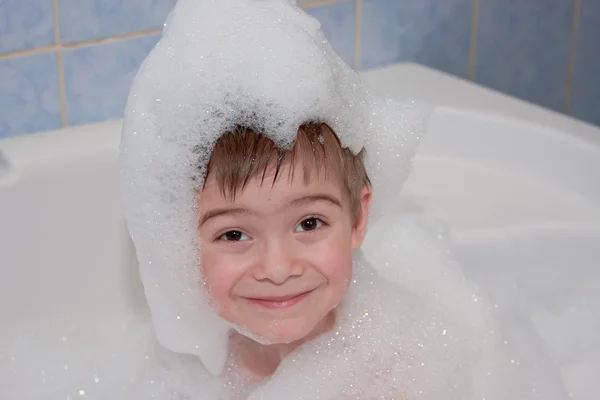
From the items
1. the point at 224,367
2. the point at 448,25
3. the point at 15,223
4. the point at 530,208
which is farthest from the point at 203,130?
the point at 448,25

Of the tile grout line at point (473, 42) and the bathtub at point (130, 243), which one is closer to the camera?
the bathtub at point (130, 243)

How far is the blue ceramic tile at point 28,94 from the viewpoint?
1.43 meters

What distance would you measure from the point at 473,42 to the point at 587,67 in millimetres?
287

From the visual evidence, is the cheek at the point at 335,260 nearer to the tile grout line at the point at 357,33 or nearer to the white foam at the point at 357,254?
the white foam at the point at 357,254

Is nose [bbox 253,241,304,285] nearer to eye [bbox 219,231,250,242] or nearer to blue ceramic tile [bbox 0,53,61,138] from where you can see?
eye [bbox 219,231,250,242]

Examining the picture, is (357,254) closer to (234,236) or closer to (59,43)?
(234,236)

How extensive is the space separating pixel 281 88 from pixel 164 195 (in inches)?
6.7

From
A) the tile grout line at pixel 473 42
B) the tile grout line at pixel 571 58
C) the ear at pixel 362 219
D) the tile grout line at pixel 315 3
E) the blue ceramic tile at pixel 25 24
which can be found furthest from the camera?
the tile grout line at pixel 571 58

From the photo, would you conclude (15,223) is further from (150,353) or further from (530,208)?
(530,208)

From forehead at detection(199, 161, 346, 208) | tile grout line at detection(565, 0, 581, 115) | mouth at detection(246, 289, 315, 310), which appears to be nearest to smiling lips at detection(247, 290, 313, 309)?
mouth at detection(246, 289, 315, 310)

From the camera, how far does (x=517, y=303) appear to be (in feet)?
4.90

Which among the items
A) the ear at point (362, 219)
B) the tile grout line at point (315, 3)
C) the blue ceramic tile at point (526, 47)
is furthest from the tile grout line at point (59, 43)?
the blue ceramic tile at point (526, 47)

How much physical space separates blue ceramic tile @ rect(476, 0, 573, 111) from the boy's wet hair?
798 millimetres

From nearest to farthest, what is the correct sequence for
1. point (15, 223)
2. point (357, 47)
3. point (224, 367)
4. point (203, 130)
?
point (203, 130)
point (224, 367)
point (15, 223)
point (357, 47)
